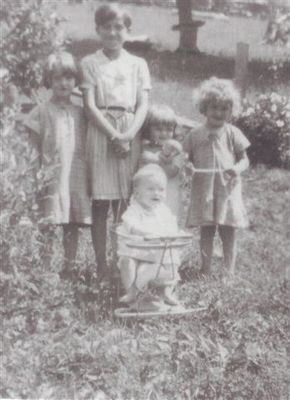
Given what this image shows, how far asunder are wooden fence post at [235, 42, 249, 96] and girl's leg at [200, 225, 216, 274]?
2.41 ft

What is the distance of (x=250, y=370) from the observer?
285 cm

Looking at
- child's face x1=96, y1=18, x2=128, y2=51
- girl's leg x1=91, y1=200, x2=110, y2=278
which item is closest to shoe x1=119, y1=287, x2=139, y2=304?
girl's leg x1=91, y1=200, x2=110, y2=278

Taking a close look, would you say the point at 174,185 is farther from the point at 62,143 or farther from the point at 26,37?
the point at 26,37

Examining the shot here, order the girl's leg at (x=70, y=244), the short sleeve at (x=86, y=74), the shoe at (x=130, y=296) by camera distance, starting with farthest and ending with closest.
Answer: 1. the girl's leg at (x=70, y=244)
2. the short sleeve at (x=86, y=74)
3. the shoe at (x=130, y=296)

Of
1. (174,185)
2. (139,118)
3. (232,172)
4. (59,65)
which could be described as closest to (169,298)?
(174,185)

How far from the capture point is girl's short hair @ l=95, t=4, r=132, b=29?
3135 millimetres

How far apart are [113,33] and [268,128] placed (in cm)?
111

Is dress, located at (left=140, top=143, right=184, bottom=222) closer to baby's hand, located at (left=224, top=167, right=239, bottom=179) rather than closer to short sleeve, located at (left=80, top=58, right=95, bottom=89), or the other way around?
baby's hand, located at (left=224, top=167, right=239, bottom=179)

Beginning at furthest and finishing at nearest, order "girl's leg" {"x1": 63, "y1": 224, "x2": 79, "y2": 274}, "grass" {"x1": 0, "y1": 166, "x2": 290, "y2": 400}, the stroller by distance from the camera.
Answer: "girl's leg" {"x1": 63, "y1": 224, "x2": 79, "y2": 274}
the stroller
"grass" {"x1": 0, "y1": 166, "x2": 290, "y2": 400}

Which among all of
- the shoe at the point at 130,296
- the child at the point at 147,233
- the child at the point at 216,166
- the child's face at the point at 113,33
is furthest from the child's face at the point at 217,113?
the shoe at the point at 130,296

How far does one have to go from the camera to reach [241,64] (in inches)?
137

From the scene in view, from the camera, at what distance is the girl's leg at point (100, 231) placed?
3350 mm

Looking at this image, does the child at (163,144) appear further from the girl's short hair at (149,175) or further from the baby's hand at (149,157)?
the girl's short hair at (149,175)

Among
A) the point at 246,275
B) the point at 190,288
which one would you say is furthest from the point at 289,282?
the point at 190,288
